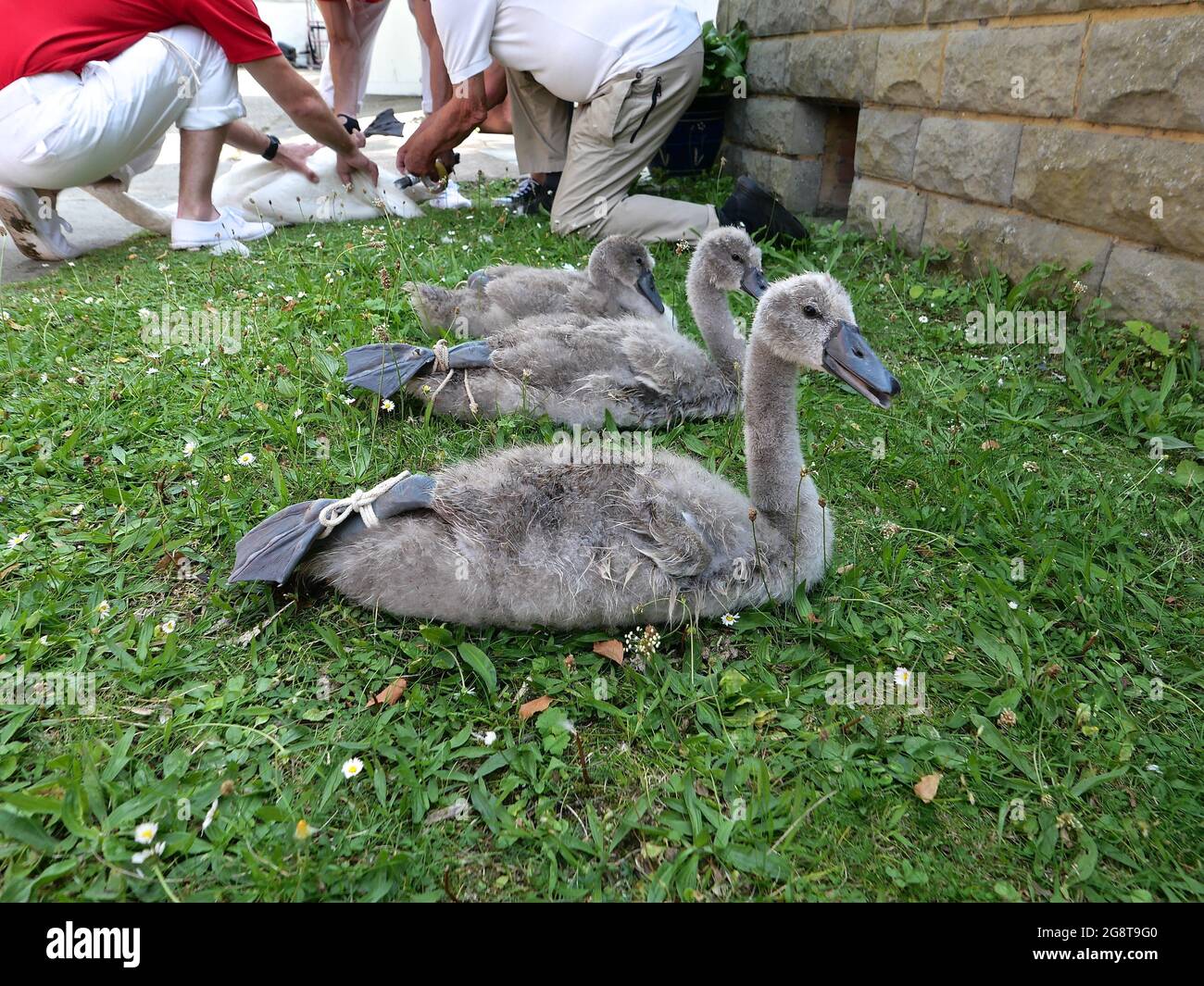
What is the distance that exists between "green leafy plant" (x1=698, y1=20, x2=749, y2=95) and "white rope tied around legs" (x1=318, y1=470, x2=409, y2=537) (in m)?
5.91

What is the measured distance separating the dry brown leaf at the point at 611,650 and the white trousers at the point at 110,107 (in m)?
5.32

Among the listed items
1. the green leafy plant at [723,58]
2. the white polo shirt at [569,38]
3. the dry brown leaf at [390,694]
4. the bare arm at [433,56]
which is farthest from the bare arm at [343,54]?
the dry brown leaf at [390,694]

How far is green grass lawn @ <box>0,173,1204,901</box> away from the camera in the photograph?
1873 millimetres

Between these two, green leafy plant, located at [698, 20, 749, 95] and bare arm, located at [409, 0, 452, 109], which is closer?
green leafy plant, located at [698, 20, 749, 95]

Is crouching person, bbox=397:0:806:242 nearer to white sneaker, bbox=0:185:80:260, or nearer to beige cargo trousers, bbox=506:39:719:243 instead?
beige cargo trousers, bbox=506:39:719:243

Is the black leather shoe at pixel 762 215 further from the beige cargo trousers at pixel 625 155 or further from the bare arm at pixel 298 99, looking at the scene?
the bare arm at pixel 298 99

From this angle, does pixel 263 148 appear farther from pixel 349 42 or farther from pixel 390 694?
pixel 390 694

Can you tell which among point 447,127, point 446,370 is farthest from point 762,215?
point 446,370

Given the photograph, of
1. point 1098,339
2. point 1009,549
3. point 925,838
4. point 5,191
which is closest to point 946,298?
point 1098,339

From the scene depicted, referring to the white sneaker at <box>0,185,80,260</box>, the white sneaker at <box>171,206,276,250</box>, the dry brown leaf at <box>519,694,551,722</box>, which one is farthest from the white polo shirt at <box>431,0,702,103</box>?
the dry brown leaf at <box>519,694,551,722</box>

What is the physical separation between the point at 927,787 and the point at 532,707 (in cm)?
107

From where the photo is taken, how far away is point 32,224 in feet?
19.0

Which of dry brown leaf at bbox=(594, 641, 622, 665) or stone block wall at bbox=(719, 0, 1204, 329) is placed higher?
stone block wall at bbox=(719, 0, 1204, 329)
